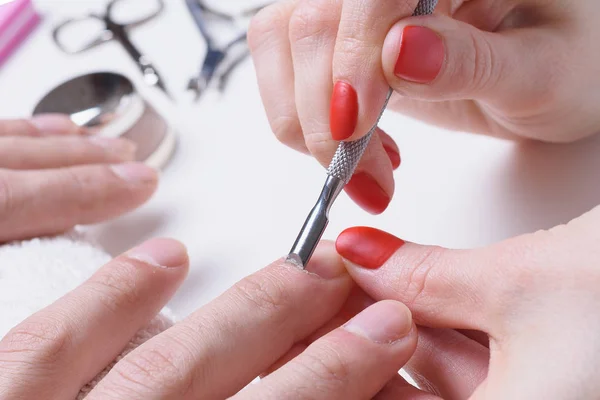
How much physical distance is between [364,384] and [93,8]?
983mm

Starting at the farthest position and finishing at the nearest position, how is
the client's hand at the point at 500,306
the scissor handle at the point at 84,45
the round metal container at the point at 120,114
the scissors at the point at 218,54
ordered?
the scissor handle at the point at 84,45 < the scissors at the point at 218,54 < the round metal container at the point at 120,114 < the client's hand at the point at 500,306

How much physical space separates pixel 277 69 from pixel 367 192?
0.16 m

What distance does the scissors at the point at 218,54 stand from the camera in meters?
1.00

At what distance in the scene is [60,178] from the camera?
32.7 inches

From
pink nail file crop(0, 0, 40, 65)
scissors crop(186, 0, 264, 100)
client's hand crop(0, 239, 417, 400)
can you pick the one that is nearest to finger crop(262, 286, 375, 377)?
client's hand crop(0, 239, 417, 400)

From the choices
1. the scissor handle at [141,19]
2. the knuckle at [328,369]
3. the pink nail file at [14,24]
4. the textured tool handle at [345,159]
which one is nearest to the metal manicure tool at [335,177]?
the textured tool handle at [345,159]

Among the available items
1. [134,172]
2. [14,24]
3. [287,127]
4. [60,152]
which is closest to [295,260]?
[287,127]

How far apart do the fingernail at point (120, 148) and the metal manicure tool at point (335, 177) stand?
41 centimetres

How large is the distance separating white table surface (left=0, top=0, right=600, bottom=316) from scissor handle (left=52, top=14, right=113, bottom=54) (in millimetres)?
187

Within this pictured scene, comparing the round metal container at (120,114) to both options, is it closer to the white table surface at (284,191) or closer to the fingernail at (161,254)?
the white table surface at (284,191)

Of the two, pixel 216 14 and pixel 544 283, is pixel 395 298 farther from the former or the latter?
pixel 216 14

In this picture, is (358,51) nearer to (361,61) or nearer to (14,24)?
(361,61)

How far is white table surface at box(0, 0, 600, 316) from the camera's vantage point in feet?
2.27

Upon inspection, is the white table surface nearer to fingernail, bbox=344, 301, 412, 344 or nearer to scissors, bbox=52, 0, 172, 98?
scissors, bbox=52, 0, 172, 98
